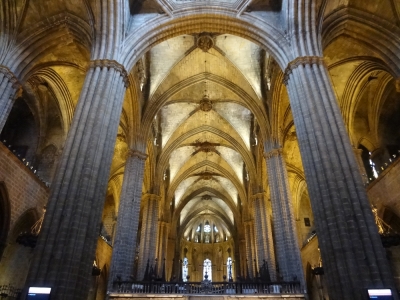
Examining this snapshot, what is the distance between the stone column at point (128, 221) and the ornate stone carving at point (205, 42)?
6.94 meters

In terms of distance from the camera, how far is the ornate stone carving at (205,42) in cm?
1773

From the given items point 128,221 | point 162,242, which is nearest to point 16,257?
point 128,221

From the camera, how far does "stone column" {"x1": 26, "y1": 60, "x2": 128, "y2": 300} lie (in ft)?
24.9

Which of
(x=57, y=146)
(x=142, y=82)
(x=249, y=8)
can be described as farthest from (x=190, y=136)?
(x=249, y=8)

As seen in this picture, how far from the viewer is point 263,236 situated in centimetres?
1938

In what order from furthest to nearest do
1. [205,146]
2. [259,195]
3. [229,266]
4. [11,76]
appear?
[229,266], [205,146], [259,195], [11,76]

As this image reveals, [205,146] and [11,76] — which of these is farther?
[205,146]

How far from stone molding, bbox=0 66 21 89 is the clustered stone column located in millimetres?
12299

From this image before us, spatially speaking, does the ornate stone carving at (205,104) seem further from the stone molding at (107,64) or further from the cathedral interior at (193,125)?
the stone molding at (107,64)

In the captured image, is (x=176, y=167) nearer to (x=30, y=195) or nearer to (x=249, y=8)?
(x=30, y=195)

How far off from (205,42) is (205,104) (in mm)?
5136

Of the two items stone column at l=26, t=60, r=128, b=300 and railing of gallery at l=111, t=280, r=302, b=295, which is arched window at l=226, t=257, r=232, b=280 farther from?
stone column at l=26, t=60, r=128, b=300

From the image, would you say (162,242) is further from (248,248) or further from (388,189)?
(388,189)

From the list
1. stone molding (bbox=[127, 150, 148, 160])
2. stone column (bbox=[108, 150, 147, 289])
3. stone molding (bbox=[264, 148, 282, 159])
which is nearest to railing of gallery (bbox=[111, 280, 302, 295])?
stone column (bbox=[108, 150, 147, 289])
